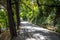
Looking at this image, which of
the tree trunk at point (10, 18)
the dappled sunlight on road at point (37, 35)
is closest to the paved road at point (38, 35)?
the dappled sunlight on road at point (37, 35)

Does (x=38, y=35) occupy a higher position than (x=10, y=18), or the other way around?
(x=10, y=18)

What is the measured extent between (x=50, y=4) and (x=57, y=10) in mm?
1468

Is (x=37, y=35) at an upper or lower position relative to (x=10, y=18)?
lower

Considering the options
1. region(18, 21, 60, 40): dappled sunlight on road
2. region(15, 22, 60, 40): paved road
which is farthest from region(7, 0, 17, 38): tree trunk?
region(18, 21, 60, 40): dappled sunlight on road

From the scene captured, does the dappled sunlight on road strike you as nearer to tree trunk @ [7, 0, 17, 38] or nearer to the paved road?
the paved road

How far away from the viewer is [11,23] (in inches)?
511

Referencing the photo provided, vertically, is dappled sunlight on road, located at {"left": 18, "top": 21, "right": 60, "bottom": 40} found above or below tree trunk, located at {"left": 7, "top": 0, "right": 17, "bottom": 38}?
below

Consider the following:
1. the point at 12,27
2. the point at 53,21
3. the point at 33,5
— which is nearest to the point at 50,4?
the point at 53,21

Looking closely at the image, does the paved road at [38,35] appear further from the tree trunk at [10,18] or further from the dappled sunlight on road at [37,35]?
the tree trunk at [10,18]

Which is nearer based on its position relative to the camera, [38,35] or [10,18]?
[10,18]

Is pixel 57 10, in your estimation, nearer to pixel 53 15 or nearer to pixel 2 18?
pixel 53 15

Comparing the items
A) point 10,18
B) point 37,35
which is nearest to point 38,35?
point 37,35

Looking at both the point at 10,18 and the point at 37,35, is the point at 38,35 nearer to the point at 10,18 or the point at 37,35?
the point at 37,35

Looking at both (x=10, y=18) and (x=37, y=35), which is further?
(x=37, y=35)
